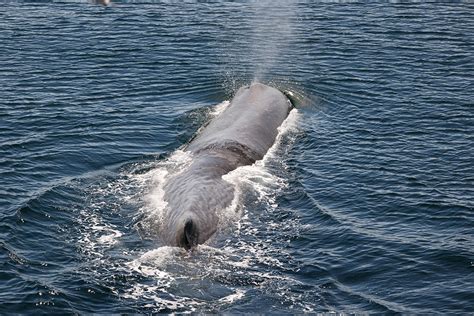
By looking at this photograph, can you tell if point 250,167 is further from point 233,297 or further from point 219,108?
point 233,297

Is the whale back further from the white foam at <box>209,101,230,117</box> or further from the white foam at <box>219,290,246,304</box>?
the white foam at <box>219,290,246,304</box>

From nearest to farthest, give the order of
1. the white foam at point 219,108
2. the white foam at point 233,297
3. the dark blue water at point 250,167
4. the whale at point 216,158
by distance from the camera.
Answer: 1. the white foam at point 233,297
2. the dark blue water at point 250,167
3. the whale at point 216,158
4. the white foam at point 219,108

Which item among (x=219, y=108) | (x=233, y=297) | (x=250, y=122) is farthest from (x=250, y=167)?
(x=233, y=297)

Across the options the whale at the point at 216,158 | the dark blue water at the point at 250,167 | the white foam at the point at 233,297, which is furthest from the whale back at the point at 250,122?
the white foam at the point at 233,297

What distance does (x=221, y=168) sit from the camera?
29.9 meters

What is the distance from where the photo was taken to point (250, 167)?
31.1 m

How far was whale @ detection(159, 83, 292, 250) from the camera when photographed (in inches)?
994

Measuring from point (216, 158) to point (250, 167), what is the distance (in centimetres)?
138

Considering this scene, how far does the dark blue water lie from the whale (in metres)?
0.48

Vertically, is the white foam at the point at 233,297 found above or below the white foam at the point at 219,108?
above

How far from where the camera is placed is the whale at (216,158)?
82.9 feet

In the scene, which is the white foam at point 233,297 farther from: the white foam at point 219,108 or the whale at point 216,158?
the white foam at point 219,108

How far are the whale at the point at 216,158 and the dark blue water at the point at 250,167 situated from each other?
483mm

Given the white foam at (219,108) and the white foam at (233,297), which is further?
the white foam at (219,108)
